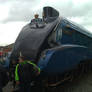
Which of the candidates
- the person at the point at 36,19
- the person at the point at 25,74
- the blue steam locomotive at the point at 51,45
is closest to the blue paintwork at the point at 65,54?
the blue steam locomotive at the point at 51,45

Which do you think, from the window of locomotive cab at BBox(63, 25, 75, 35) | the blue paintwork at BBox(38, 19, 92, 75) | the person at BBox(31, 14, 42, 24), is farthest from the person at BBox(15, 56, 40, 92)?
the person at BBox(31, 14, 42, 24)

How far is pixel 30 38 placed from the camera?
20.1 feet

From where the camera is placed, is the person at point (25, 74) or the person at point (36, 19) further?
the person at point (36, 19)

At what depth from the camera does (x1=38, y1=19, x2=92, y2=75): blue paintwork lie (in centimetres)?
504

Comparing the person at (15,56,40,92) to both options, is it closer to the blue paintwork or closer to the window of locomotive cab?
the blue paintwork

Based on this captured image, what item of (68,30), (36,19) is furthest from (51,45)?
(36,19)

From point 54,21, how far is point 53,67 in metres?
1.89

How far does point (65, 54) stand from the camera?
18.1 ft

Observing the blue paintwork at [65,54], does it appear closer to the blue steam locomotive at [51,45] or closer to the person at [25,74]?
the blue steam locomotive at [51,45]

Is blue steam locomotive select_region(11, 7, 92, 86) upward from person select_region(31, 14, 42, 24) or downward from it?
downward

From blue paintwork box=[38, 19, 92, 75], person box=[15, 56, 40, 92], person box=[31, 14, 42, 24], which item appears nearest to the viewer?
person box=[15, 56, 40, 92]

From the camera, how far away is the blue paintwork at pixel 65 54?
5.04m

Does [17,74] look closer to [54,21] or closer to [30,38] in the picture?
[30,38]

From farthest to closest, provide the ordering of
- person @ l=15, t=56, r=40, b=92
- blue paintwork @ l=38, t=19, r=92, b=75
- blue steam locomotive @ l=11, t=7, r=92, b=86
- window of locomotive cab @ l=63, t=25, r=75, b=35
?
window of locomotive cab @ l=63, t=25, r=75, b=35, blue steam locomotive @ l=11, t=7, r=92, b=86, blue paintwork @ l=38, t=19, r=92, b=75, person @ l=15, t=56, r=40, b=92
